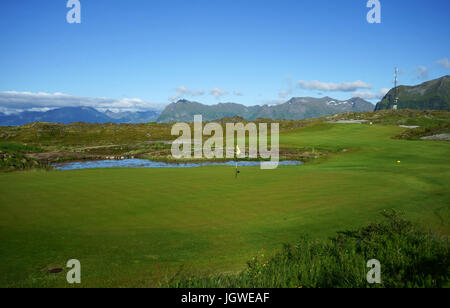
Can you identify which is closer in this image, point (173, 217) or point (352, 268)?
point (352, 268)

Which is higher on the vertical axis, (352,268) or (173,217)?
(352,268)

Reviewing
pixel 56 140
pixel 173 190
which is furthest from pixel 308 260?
pixel 56 140

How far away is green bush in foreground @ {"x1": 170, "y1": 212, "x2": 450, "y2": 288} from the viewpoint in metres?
4.29

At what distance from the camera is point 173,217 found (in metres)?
9.54

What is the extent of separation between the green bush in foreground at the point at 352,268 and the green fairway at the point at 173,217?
1.20 m

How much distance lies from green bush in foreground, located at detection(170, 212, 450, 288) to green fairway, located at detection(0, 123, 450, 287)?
1.20m

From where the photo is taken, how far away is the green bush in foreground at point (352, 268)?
4289mm

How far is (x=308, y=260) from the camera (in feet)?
17.6

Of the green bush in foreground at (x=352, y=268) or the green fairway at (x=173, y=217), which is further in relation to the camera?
the green fairway at (x=173, y=217)

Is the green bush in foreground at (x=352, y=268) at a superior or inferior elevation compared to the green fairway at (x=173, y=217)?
superior

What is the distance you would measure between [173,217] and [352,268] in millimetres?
6219

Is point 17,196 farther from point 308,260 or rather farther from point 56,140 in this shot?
point 56,140
